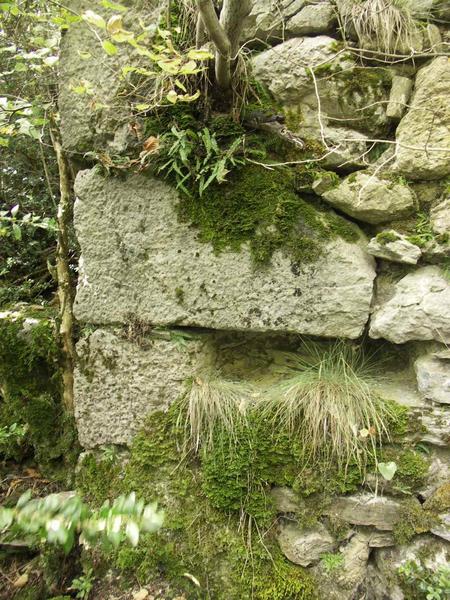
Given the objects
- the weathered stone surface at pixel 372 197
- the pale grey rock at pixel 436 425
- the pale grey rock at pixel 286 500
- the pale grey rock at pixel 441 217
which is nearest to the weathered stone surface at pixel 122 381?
the pale grey rock at pixel 286 500

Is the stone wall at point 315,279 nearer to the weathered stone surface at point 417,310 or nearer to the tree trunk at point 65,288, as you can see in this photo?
the weathered stone surface at point 417,310

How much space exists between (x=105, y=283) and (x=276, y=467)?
164 centimetres

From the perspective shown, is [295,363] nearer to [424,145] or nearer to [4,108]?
[424,145]

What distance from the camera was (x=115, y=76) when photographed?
8.00 ft

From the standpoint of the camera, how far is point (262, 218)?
2.29 metres

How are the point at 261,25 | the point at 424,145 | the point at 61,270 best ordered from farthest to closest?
the point at 61,270, the point at 261,25, the point at 424,145

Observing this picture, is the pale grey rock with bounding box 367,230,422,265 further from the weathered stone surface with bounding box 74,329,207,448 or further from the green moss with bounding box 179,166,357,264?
the weathered stone surface with bounding box 74,329,207,448

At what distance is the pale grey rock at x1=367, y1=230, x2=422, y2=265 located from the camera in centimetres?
210

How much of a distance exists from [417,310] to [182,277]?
143cm

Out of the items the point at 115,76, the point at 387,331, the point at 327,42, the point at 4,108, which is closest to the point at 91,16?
the point at 115,76

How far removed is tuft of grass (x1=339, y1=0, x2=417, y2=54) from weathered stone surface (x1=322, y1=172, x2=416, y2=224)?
0.81 meters

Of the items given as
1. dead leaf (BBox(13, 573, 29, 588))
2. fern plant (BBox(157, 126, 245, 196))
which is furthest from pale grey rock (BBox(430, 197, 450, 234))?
dead leaf (BBox(13, 573, 29, 588))

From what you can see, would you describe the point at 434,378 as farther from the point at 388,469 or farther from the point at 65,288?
the point at 65,288

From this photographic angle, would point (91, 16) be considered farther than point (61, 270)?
No
